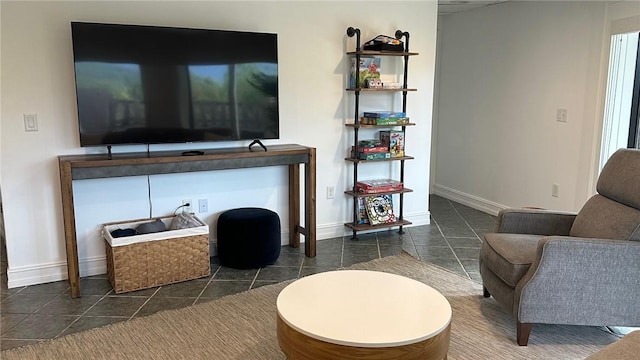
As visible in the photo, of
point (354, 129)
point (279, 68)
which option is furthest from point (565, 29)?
point (279, 68)

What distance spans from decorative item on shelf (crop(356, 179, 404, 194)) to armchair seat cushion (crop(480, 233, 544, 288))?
1487mm

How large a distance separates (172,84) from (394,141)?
78.4 inches

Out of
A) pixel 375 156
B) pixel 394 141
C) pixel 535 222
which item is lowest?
pixel 535 222

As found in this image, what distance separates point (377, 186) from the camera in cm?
438

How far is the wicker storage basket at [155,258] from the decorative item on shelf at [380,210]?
62.1 inches

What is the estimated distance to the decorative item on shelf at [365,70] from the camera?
13.7ft

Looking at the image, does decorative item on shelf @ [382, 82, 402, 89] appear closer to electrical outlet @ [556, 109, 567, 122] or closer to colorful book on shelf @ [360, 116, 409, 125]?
colorful book on shelf @ [360, 116, 409, 125]

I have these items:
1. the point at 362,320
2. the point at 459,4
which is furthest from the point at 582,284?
the point at 459,4

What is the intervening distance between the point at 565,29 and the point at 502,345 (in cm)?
309

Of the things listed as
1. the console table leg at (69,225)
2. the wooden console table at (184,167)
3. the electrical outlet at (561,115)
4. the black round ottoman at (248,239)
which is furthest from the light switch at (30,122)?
the electrical outlet at (561,115)

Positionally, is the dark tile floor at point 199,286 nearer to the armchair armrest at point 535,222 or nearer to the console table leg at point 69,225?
the console table leg at point 69,225

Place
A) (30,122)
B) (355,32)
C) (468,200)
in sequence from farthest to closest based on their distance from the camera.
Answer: (468,200), (355,32), (30,122)

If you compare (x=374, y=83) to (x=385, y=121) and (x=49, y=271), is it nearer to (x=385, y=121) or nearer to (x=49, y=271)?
(x=385, y=121)

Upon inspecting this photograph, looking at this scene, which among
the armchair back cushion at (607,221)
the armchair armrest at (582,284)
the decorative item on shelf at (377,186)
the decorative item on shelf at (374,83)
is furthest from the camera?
the decorative item on shelf at (377,186)
